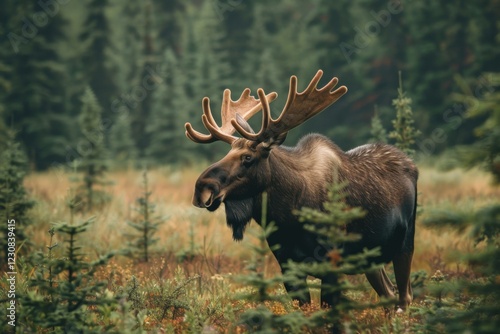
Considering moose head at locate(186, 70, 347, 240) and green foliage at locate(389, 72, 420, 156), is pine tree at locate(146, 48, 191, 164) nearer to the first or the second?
green foliage at locate(389, 72, 420, 156)

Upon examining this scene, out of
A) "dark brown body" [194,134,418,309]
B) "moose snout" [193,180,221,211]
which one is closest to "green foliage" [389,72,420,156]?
"dark brown body" [194,134,418,309]

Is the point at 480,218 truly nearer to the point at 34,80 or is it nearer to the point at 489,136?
the point at 489,136

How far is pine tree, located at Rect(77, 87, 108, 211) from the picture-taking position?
12.5 metres

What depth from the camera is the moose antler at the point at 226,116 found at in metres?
5.97

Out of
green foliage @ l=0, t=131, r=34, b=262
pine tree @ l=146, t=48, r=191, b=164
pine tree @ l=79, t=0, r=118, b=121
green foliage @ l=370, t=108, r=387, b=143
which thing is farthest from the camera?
pine tree @ l=79, t=0, r=118, b=121

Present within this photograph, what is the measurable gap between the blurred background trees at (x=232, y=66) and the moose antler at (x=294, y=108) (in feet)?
59.5

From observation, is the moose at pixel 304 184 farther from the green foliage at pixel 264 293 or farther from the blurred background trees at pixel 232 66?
the blurred background trees at pixel 232 66

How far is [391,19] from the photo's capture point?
92.0ft

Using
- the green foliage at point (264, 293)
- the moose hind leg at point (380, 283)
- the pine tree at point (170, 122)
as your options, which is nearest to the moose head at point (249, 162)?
the green foliage at point (264, 293)

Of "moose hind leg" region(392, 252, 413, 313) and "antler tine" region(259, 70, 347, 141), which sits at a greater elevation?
"antler tine" region(259, 70, 347, 141)

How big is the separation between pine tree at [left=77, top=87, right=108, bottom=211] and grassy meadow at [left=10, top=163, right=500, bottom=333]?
1.97 ft

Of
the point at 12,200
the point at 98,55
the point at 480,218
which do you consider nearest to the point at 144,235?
the point at 12,200

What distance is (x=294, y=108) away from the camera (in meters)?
5.67

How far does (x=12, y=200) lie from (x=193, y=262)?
105 inches
